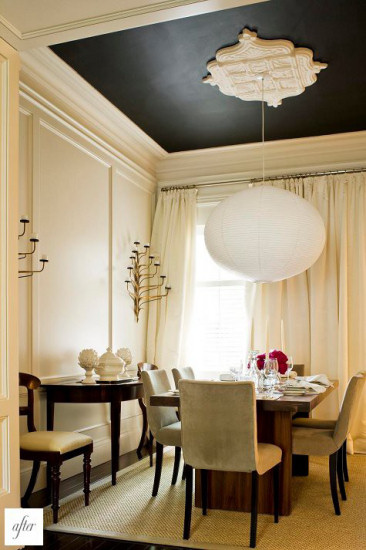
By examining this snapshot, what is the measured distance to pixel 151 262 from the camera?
6.13m

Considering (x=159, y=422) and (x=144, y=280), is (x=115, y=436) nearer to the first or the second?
(x=159, y=422)

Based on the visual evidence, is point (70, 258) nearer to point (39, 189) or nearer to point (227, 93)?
point (39, 189)

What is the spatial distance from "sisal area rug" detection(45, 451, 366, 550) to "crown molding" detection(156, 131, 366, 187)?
3.25 metres

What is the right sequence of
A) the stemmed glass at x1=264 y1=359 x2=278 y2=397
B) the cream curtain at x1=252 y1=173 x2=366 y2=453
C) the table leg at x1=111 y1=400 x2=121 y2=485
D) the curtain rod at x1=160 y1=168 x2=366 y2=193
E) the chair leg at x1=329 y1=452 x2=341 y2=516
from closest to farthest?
the chair leg at x1=329 y1=452 x2=341 y2=516, the stemmed glass at x1=264 y1=359 x2=278 y2=397, the table leg at x1=111 y1=400 x2=121 y2=485, the cream curtain at x1=252 y1=173 x2=366 y2=453, the curtain rod at x1=160 y1=168 x2=366 y2=193

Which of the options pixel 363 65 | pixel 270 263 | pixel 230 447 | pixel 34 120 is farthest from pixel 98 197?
pixel 230 447

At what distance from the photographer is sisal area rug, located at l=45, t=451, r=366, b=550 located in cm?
314

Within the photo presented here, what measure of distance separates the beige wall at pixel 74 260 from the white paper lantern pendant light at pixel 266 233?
4.19 feet

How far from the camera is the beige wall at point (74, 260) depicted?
4266 millimetres

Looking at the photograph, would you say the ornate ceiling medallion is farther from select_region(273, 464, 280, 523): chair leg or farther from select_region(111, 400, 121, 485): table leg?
select_region(273, 464, 280, 523): chair leg

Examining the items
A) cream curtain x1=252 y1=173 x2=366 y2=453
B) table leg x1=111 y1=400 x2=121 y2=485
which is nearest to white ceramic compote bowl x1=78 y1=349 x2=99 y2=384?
table leg x1=111 y1=400 x2=121 y2=485

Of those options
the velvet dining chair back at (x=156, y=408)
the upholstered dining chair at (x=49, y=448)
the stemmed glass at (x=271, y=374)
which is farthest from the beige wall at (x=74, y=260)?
the stemmed glass at (x=271, y=374)

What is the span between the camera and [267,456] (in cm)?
331

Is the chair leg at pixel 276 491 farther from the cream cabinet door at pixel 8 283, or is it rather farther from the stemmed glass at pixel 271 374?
the cream cabinet door at pixel 8 283

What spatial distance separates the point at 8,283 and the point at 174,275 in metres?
3.50
